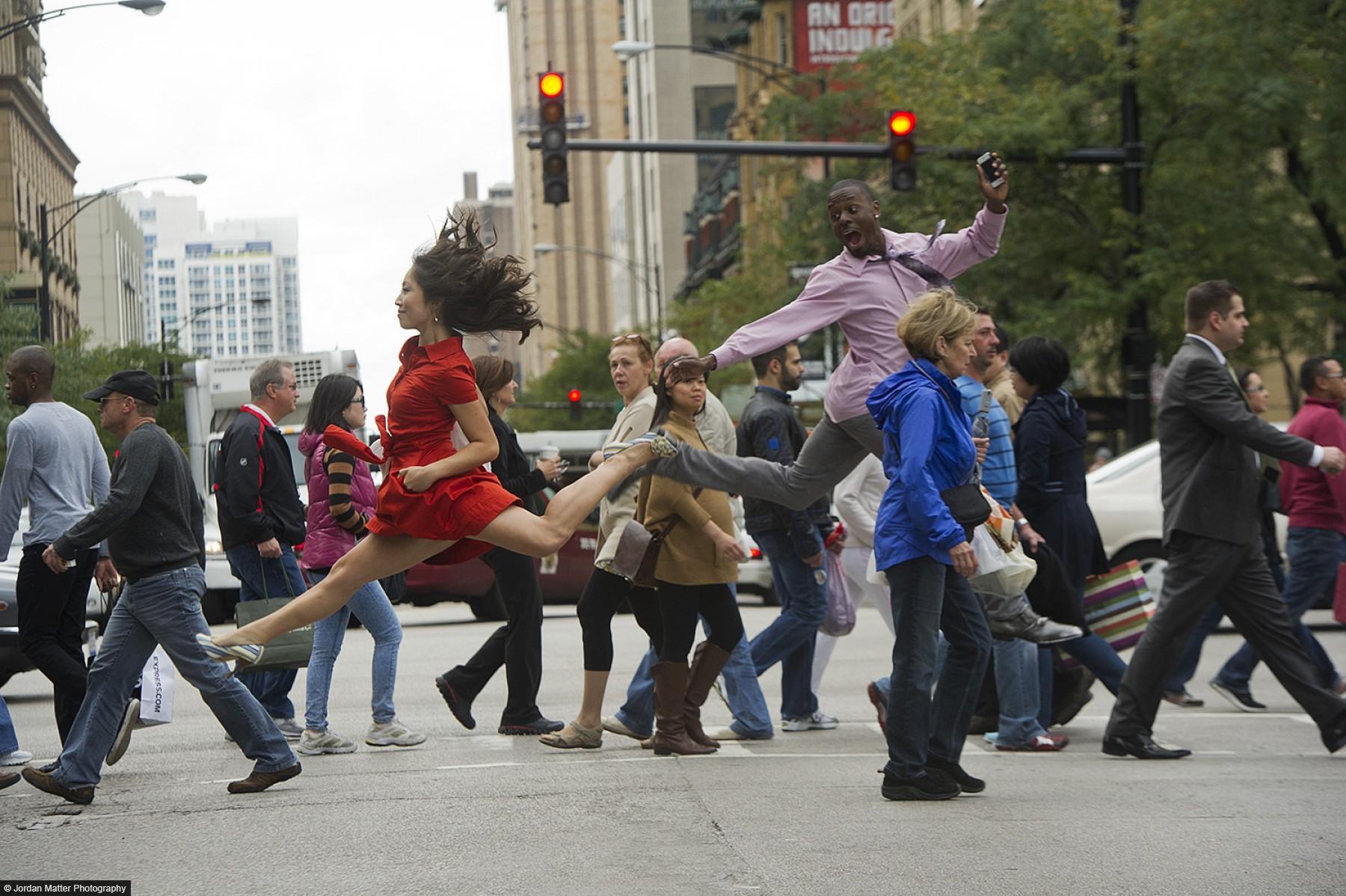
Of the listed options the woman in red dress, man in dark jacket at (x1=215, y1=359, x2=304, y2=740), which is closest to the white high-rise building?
man in dark jacket at (x1=215, y1=359, x2=304, y2=740)

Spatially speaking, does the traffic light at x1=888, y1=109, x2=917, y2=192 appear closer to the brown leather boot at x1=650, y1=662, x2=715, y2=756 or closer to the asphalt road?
the asphalt road

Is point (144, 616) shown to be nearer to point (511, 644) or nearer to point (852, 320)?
point (511, 644)

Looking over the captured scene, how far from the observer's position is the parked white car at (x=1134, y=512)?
15812 mm

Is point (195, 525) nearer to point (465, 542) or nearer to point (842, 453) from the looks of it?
point (465, 542)

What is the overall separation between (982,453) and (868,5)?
57.4 m

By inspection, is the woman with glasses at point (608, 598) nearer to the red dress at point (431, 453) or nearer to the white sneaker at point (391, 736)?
the white sneaker at point (391, 736)

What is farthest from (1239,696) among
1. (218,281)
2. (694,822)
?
(218,281)

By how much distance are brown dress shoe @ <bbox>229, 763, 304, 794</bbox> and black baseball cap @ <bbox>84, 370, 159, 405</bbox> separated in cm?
158

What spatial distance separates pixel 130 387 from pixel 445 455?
6.49 ft

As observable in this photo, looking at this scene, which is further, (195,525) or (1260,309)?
(1260,309)

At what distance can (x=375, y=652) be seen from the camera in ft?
30.3

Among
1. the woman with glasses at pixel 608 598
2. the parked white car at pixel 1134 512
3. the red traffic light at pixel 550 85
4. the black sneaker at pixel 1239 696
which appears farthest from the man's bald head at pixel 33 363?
the red traffic light at pixel 550 85

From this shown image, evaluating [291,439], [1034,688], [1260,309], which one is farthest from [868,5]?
[1034,688]

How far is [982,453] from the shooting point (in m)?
8.07
